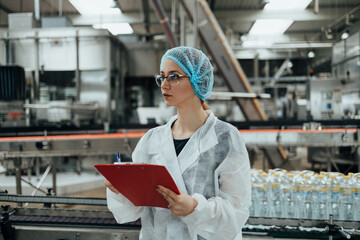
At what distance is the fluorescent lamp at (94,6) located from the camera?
4734 millimetres

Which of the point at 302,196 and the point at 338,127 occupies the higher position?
the point at 338,127

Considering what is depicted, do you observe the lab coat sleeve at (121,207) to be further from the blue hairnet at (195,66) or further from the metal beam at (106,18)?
the metal beam at (106,18)

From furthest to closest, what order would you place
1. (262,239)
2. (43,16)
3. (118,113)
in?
(118,113) < (43,16) < (262,239)

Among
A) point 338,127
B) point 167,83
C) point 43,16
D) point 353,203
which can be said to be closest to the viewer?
point 167,83

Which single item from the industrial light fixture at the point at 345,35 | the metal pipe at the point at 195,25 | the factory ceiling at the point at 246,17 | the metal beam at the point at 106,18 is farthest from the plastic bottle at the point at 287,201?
the industrial light fixture at the point at 345,35

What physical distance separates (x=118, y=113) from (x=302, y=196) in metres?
5.87

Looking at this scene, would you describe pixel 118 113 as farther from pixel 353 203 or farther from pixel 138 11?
pixel 353 203

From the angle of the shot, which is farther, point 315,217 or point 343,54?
point 343,54

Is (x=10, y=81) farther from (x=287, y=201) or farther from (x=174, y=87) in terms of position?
(x=287, y=201)

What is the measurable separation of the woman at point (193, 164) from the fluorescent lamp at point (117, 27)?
533 centimetres

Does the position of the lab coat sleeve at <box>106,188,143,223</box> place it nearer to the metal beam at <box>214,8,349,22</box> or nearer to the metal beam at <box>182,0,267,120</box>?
the metal beam at <box>182,0,267,120</box>

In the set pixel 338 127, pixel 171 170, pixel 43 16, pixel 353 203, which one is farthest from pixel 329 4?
pixel 43 16

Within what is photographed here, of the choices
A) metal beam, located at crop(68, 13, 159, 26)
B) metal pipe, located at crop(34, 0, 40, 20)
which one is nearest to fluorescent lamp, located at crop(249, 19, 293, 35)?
metal beam, located at crop(68, 13, 159, 26)

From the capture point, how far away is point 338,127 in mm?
3666
